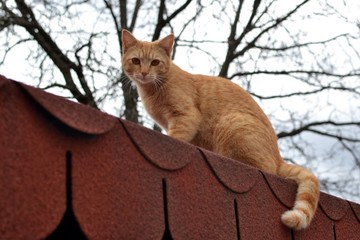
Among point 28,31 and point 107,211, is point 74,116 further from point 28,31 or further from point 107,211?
point 28,31

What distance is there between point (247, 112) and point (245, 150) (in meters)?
0.34

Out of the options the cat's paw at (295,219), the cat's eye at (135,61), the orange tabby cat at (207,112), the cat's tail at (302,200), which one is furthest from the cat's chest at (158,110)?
the cat's paw at (295,219)

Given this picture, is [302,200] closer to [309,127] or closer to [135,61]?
[135,61]

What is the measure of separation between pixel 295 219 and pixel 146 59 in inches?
70.9

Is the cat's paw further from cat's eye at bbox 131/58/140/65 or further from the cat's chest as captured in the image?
cat's eye at bbox 131/58/140/65

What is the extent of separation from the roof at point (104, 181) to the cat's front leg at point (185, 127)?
3.67 ft

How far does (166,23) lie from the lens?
344 inches

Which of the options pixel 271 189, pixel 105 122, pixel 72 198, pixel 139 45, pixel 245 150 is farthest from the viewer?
pixel 139 45

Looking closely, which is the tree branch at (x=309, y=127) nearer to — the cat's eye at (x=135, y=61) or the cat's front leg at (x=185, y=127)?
the cat's eye at (x=135, y=61)

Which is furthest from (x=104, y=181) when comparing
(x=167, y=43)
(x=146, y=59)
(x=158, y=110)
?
(x=167, y=43)

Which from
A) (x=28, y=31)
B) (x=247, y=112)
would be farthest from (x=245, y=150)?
(x=28, y=31)

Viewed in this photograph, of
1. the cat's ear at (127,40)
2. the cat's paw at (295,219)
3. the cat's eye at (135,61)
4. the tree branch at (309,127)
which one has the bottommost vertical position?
the cat's paw at (295,219)

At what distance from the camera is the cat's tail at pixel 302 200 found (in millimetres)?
2283

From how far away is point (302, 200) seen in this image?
2.44 meters
